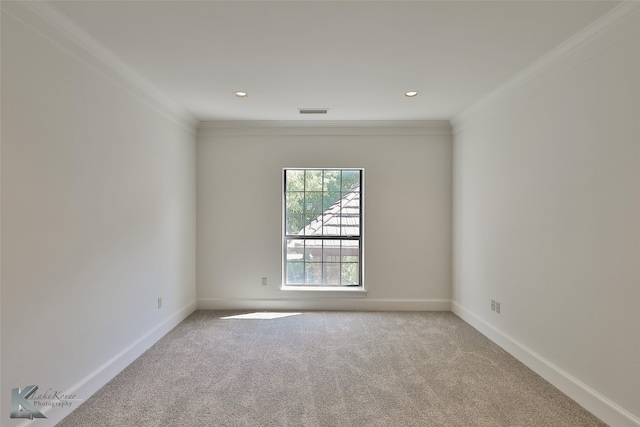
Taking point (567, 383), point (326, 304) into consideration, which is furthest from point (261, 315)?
point (567, 383)

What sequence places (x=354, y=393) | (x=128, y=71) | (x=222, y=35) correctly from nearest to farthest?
(x=222, y=35) < (x=354, y=393) < (x=128, y=71)

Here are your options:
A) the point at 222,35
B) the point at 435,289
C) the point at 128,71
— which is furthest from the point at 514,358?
the point at 128,71

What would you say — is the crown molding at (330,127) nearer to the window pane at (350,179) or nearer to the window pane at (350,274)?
→ the window pane at (350,179)

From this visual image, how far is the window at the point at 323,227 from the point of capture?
14.8 ft

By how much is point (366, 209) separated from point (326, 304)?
4.53 feet

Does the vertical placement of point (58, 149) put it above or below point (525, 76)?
below

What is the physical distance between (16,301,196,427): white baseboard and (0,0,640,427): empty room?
0.06 feet

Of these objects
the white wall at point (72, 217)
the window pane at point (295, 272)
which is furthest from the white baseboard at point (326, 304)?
the white wall at point (72, 217)

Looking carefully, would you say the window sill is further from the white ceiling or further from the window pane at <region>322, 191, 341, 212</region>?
the white ceiling

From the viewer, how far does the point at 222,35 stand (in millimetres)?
2158

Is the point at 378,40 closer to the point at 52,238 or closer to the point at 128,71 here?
the point at 128,71

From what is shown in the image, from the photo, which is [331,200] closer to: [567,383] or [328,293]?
[328,293]

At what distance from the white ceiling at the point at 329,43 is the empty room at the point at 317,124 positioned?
2 cm

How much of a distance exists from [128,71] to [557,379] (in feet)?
13.6
